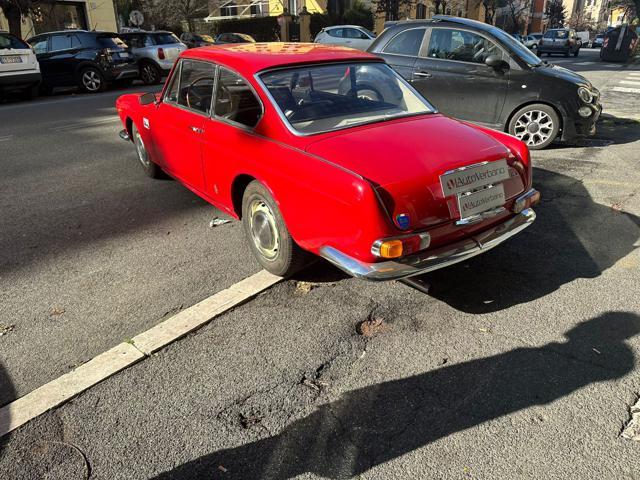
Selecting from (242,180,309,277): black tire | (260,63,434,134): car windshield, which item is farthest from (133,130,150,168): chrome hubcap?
(260,63,434,134): car windshield

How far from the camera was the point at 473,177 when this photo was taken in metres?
3.21

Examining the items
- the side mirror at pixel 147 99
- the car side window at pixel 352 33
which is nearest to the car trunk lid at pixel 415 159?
the side mirror at pixel 147 99

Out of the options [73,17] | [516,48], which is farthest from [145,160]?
[73,17]

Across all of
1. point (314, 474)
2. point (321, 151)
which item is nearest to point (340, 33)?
point (321, 151)

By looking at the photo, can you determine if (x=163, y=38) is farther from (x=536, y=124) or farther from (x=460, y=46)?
(x=536, y=124)

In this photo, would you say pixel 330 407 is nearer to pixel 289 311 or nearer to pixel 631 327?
pixel 289 311

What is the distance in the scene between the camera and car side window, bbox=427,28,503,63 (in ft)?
24.1

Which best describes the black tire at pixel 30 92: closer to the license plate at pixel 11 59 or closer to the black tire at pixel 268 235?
the license plate at pixel 11 59

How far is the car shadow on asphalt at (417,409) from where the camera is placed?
7.38 ft

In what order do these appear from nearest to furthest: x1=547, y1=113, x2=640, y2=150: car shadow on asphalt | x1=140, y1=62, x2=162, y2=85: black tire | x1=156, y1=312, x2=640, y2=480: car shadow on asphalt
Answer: x1=156, y1=312, x2=640, y2=480: car shadow on asphalt
x1=547, y1=113, x2=640, y2=150: car shadow on asphalt
x1=140, y1=62, x2=162, y2=85: black tire

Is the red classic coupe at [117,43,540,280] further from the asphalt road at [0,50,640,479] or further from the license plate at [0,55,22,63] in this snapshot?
the license plate at [0,55,22,63]

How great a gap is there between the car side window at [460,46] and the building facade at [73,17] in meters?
22.8

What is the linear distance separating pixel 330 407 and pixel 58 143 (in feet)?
24.9

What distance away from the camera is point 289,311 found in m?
3.40
